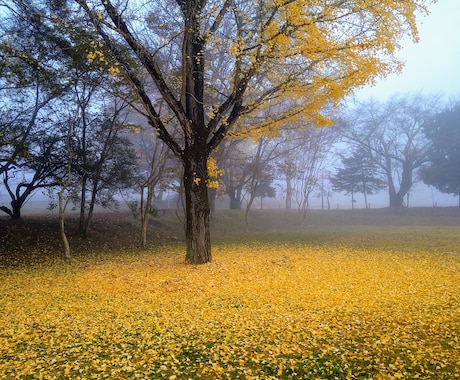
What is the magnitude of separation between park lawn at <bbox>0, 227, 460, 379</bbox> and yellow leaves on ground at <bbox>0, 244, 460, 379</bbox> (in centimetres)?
2

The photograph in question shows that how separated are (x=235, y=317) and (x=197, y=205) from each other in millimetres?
4221

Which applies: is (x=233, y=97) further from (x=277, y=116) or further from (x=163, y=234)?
(x=163, y=234)

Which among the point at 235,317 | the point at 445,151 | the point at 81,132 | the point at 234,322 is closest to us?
the point at 234,322

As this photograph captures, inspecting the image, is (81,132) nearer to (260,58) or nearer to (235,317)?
(260,58)

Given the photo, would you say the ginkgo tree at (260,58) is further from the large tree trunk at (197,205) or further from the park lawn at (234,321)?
the park lawn at (234,321)

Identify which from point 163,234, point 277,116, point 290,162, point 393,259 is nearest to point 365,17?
point 277,116

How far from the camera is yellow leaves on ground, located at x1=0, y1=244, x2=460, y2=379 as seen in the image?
3.46 meters

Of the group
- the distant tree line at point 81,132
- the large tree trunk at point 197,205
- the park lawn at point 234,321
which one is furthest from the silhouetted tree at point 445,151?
the large tree trunk at point 197,205

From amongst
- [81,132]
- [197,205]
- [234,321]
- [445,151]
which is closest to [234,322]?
[234,321]

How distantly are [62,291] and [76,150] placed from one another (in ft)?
25.3

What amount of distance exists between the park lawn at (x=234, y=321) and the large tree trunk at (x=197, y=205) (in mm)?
433

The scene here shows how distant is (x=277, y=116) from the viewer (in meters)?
9.16

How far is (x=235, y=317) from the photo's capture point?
5.03 m

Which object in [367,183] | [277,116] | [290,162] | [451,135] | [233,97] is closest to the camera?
[233,97]
